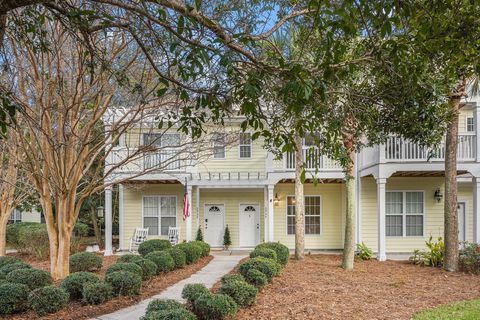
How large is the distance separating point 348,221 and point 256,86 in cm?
967

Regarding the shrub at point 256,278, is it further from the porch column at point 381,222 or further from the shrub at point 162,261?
the porch column at point 381,222

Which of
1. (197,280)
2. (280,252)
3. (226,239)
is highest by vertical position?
(280,252)

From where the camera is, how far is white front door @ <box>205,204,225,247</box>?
64.1ft

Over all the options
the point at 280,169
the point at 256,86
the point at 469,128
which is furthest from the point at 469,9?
the point at 469,128

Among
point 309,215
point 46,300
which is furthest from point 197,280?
point 309,215

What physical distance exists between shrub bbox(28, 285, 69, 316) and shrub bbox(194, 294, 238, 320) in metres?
2.55

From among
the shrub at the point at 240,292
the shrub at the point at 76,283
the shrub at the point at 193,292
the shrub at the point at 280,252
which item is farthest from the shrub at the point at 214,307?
the shrub at the point at 280,252

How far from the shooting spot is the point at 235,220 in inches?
768

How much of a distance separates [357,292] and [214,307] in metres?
4.15

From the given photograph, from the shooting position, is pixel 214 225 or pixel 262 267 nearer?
pixel 262 267

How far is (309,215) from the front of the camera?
19.2 meters

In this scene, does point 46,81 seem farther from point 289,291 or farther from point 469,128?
point 469,128

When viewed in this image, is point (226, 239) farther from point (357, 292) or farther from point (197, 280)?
point (357, 292)

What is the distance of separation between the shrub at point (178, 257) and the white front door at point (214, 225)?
6.53 meters
